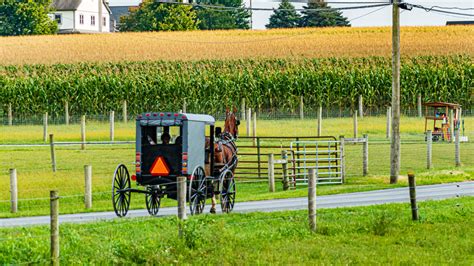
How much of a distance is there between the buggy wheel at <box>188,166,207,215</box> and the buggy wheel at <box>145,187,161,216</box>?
2.92 ft

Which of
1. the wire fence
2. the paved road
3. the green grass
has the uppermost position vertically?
the wire fence

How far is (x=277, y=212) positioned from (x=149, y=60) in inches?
2548

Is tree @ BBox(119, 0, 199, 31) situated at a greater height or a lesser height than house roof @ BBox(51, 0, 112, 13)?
lesser

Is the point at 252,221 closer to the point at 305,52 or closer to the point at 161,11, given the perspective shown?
the point at 305,52

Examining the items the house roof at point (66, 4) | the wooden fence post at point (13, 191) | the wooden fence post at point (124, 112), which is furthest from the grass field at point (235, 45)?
the wooden fence post at point (13, 191)

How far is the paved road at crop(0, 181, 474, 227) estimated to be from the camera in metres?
25.8

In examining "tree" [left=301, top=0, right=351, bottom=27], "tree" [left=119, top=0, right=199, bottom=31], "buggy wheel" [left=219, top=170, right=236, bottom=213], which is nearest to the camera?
"buggy wheel" [left=219, top=170, right=236, bottom=213]

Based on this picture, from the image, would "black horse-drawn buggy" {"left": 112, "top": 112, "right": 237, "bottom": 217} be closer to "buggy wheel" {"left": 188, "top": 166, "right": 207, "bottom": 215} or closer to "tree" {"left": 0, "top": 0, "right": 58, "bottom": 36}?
"buggy wheel" {"left": 188, "top": 166, "right": 207, "bottom": 215}

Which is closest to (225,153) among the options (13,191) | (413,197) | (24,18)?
(13,191)

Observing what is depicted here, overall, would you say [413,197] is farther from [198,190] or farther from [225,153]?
[225,153]

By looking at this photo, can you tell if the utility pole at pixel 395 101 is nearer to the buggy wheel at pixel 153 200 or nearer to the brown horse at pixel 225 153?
the brown horse at pixel 225 153

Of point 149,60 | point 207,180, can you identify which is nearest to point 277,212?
point 207,180

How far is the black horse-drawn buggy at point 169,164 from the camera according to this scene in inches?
998

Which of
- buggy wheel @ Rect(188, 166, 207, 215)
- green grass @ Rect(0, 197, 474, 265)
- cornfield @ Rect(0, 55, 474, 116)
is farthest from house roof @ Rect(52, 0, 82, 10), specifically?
green grass @ Rect(0, 197, 474, 265)
